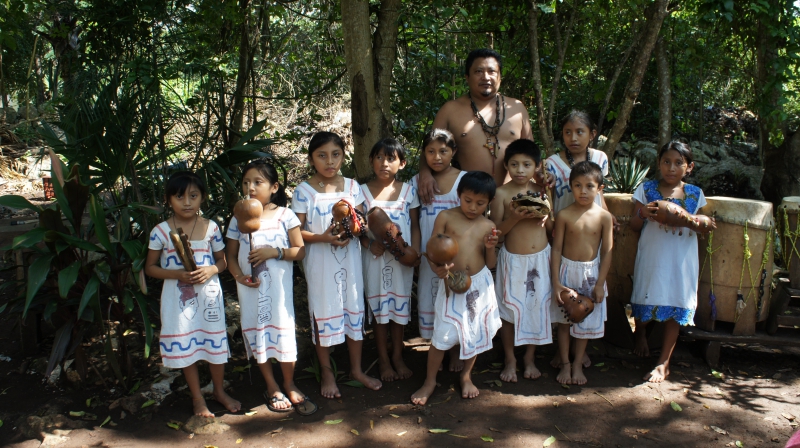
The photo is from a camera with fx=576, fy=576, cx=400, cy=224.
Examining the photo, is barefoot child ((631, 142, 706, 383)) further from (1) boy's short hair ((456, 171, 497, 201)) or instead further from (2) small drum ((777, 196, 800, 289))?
(1) boy's short hair ((456, 171, 497, 201))

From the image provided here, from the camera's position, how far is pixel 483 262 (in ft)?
11.0

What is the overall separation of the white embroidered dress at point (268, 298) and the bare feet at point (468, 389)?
39.5 inches

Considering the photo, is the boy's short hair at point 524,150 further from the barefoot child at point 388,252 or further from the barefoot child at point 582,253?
the barefoot child at point 388,252

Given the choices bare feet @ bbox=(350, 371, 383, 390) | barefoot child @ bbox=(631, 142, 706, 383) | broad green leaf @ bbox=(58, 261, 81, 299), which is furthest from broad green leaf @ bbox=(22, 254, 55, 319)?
barefoot child @ bbox=(631, 142, 706, 383)

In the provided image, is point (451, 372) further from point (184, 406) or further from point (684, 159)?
point (684, 159)

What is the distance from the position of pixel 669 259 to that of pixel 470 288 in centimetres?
130

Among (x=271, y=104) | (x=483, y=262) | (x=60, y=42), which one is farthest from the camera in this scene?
(x=271, y=104)

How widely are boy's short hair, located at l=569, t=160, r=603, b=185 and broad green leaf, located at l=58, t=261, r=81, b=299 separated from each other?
2793 mm

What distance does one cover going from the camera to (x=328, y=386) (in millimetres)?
3430

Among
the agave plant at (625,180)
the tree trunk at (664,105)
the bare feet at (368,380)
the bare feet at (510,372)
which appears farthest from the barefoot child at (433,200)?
the agave plant at (625,180)

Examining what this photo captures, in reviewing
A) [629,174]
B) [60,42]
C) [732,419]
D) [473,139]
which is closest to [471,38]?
[629,174]

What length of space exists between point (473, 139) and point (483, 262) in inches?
35.2

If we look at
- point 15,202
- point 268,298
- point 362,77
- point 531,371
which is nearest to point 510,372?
point 531,371

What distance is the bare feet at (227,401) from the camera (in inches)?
127
